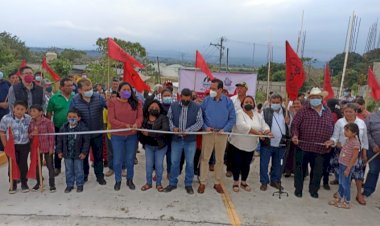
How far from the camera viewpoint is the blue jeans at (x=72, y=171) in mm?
5895

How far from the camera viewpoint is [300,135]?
20.2 ft

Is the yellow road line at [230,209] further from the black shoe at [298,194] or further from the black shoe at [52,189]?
the black shoe at [52,189]

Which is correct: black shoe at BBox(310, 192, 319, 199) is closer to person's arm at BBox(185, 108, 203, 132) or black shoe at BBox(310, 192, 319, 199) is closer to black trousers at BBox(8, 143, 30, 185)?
person's arm at BBox(185, 108, 203, 132)

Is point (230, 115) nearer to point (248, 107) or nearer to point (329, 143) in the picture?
point (248, 107)

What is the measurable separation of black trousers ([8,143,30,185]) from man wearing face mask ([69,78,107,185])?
37.4 inches

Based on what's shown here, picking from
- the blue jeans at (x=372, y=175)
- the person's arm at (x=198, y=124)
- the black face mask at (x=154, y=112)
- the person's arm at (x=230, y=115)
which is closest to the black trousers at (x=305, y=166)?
the blue jeans at (x=372, y=175)

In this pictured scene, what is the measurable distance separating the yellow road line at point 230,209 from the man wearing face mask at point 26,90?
3.74 meters

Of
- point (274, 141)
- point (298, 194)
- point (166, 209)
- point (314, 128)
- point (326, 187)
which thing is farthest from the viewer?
point (326, 187)

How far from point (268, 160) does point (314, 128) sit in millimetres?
992

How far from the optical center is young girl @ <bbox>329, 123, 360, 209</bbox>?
5.57 metres

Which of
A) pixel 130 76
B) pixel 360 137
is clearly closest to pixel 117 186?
pixel 130 76

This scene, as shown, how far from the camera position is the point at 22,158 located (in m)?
5.79

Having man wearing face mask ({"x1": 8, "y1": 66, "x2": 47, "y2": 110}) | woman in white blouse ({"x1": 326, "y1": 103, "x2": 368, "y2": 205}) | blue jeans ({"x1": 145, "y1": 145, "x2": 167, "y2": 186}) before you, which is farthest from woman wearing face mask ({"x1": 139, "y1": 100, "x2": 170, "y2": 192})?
woman in white blouse ({"x1": 326, "y1": 103, "x2": 368, "y2": 205})

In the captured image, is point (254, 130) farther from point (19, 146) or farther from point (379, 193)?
point (19, 146)
